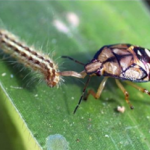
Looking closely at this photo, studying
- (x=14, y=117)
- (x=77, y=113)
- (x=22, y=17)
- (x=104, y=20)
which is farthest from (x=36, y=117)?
(x=104, y=20)

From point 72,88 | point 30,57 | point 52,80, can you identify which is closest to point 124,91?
point 72,88

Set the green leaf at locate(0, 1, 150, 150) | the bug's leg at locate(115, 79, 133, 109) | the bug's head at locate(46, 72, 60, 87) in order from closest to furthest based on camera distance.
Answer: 1. the green leaf at locate(0, 1, 150, 150)
2. the bug's head at locate(46, 72, 60, 87)
3. the bug's leg at locate(115, 79, 133, 109)

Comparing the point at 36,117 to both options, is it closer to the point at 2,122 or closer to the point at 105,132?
the point at 2,122

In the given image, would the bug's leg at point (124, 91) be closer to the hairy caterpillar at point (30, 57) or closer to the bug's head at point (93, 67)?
the bug's head at point (93, 67)

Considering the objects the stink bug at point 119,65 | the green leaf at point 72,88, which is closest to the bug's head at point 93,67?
the stink bug at point 119,65

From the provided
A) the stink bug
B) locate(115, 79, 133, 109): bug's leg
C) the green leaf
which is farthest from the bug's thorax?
the green leaf

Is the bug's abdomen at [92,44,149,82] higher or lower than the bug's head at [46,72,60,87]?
higher

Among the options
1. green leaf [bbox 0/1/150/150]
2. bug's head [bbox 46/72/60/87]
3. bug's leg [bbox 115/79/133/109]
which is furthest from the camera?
bug's leg [bbox 115/79/133/109]

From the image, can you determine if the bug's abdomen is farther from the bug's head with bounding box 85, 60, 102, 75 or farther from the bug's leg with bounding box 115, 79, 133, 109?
the bug's leg with bounding box 115, 79, 133, 109
